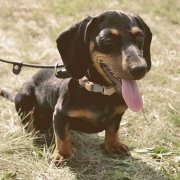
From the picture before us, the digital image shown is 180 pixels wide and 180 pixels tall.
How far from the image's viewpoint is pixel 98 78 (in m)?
3.63

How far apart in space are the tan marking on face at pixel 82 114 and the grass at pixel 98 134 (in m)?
0.49

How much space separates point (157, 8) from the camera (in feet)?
24.6

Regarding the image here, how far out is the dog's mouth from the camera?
3406 millimetres

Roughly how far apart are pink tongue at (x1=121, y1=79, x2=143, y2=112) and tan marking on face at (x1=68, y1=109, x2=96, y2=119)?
36 centimetres

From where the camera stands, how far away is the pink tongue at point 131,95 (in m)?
3.41

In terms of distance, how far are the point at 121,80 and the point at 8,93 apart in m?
1.68

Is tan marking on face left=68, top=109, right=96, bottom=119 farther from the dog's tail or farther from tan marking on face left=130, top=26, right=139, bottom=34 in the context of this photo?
the dog's tail

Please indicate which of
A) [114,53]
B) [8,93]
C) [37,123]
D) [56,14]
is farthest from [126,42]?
[56,14]

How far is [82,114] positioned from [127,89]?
44cm

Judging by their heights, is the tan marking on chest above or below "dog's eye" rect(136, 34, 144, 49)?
below

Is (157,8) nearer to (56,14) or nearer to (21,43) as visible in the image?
(56,14)

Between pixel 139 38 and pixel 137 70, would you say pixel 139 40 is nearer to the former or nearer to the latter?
pixel 139 38

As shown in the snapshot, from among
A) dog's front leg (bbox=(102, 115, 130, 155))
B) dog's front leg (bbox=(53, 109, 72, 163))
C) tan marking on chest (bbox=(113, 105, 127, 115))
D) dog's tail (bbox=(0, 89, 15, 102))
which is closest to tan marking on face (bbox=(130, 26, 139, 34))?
tan marking on chest (bbox=(113, 105, 127, 115))

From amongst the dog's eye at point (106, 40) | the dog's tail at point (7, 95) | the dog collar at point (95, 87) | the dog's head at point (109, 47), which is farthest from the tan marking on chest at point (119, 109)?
the dog's tail at point (7, 95)
